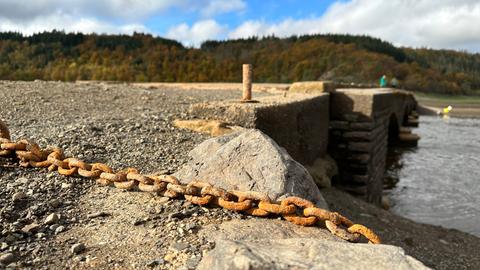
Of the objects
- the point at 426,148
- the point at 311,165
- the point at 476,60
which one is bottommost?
the point at 426,148

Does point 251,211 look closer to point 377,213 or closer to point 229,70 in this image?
point 377,213

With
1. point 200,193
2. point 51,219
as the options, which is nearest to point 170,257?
point 200,193

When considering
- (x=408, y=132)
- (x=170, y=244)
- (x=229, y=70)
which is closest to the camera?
(x=170, y=244)

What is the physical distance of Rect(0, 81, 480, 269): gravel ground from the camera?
7.42ft

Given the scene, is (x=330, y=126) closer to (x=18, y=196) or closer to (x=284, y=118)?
(x=284, y=118)

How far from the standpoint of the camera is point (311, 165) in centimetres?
645

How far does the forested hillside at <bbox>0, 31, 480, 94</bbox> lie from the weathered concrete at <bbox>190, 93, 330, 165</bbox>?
595 inches

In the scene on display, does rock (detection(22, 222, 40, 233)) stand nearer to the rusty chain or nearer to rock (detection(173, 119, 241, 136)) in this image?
the rusty chain

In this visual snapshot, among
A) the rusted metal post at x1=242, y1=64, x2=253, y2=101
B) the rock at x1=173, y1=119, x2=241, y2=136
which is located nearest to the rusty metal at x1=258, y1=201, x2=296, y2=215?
the rock at x1=173, y1=119, x2=241, y2=136

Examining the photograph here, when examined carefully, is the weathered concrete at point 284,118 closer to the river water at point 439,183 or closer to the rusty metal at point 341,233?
the rusty metal at point 341,233

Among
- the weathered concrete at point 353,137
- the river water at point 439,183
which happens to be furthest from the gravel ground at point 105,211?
the river water at point 439,183

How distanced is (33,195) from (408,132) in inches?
727

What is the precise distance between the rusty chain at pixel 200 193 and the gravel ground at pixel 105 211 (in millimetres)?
67

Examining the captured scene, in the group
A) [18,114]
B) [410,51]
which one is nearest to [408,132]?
[18,114]
